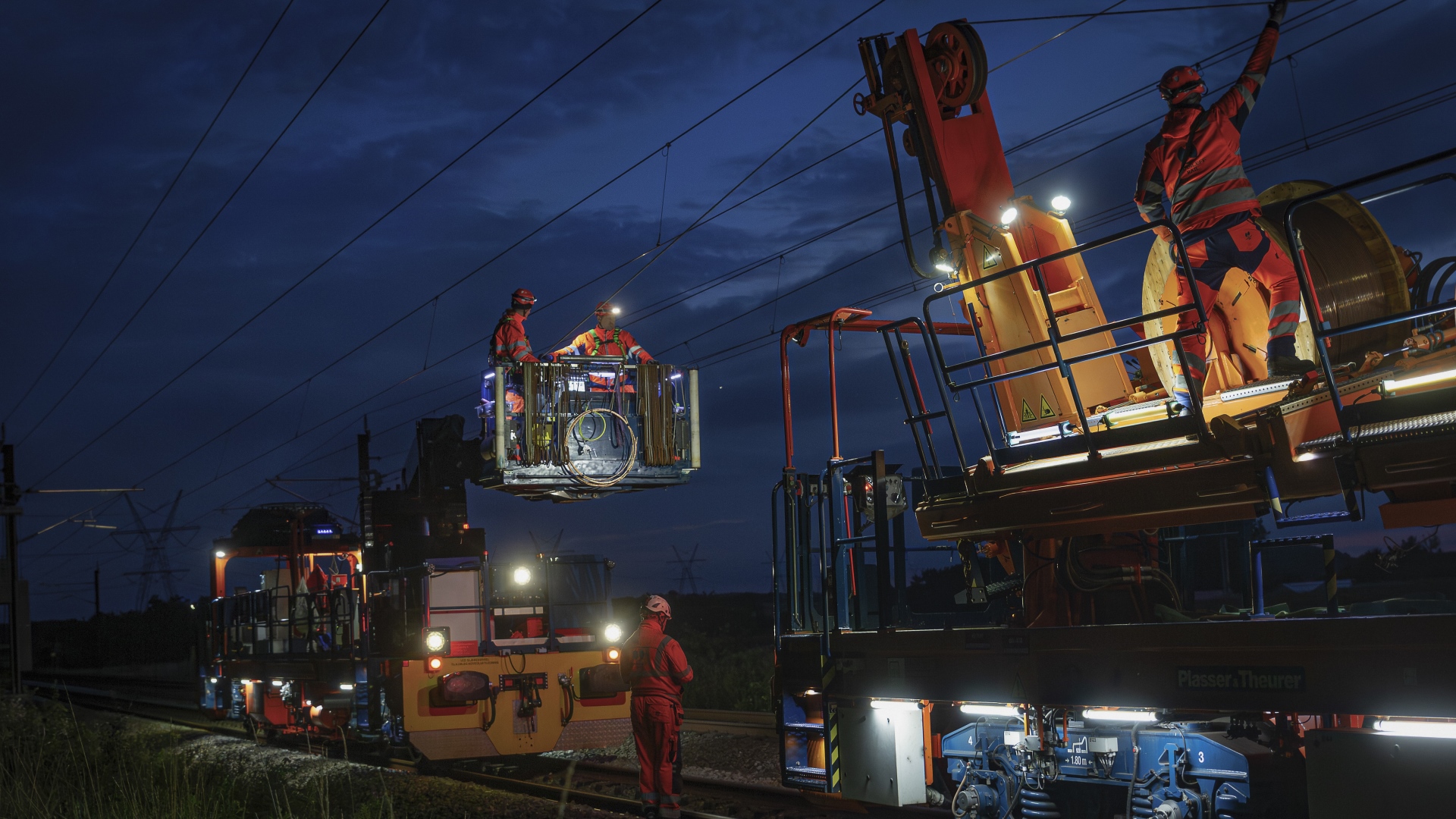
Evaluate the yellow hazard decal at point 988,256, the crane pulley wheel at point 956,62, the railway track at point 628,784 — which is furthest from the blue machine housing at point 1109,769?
the crane pulley wheel at point 956,62

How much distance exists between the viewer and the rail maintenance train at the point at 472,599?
481 inches

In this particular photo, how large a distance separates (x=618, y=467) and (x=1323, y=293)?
765cm

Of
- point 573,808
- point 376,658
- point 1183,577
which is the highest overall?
point 1183,577

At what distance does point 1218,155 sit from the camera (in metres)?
5.90

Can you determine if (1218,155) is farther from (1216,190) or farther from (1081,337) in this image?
(1081,337)

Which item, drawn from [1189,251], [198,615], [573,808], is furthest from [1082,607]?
[198,615]

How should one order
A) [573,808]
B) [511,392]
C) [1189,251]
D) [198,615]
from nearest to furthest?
[1189,251], [573,808], [511,392], [198,615]

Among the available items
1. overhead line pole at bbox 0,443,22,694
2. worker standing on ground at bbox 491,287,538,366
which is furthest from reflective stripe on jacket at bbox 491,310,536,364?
overhead line pole at bbox 0,443,22,694

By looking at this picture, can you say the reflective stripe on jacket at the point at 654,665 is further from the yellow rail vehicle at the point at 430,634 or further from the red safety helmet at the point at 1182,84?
the red safety helmet at the point at 1182,84

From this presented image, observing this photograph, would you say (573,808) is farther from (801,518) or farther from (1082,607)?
(1082,607)

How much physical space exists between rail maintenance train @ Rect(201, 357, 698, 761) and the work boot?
7.73 metres

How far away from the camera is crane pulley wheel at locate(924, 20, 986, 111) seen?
7496mm

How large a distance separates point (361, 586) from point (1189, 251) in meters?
11.7

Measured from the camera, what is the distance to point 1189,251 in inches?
239
